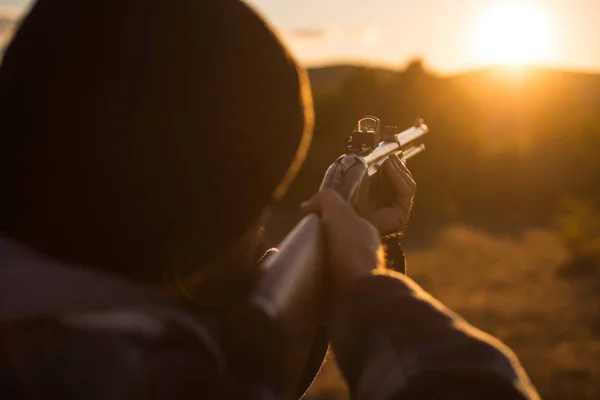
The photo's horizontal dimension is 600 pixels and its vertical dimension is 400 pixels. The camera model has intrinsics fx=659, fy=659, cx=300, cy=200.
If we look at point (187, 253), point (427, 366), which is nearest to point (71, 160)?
point (187, 253)

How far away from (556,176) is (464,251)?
9883 mm

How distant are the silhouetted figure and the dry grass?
22.6 feet

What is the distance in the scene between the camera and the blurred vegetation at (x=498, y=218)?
9.61 m

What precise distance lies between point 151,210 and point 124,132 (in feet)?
0.47

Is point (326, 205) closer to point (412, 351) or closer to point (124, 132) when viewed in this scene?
point (412, 351)

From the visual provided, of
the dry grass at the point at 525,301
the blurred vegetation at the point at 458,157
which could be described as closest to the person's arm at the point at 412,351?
the dry grass at the point at 525,301

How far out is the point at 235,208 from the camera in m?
1.27

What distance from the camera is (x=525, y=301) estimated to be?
37.8ft

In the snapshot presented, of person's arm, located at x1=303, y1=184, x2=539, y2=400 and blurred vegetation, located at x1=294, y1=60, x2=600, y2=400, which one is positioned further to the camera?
blurred vegetation, located at x1=294, y1=60, x2=600, y2=400

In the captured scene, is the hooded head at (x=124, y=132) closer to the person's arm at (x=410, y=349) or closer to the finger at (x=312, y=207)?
the person's arm at (x=410, y=349)

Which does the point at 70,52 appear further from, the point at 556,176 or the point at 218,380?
the point at 556,176

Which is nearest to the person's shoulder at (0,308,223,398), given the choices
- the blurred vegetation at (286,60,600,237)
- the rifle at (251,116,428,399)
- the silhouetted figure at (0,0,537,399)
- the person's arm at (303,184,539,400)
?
the silhouetted figure at (0,0,537,399)

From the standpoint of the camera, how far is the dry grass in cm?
837

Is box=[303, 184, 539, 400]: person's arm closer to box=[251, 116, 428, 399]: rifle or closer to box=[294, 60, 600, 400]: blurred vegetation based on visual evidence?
box=[251, 116, 428, 399]: rifle
